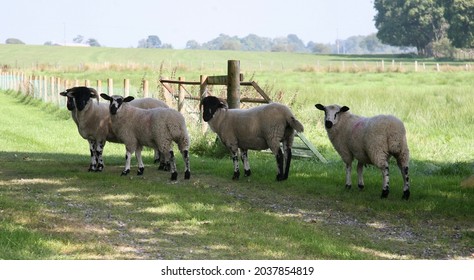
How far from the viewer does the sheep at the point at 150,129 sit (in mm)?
14531

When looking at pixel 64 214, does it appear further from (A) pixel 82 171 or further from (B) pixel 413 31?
(B) pixel 413 31

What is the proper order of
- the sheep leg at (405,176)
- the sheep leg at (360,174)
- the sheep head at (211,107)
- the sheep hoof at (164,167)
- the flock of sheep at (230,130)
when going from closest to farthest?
the sheep leg at (405,176), the flock of sheep at (230,130), the sheep leg at (360,174), the sheep head at (211,107), the sheep hoof at (164,167)

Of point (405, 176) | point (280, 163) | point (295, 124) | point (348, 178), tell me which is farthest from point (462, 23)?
point (405, 176)

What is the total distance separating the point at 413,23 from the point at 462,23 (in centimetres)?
1996

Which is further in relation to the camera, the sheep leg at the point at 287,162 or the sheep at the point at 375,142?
the sheep leg at the point at 287,162

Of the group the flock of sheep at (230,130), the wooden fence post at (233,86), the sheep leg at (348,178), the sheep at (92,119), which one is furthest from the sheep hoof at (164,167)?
the sheep leg at (348,178)

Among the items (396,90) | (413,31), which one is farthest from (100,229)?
(413,31)

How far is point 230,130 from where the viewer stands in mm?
15320

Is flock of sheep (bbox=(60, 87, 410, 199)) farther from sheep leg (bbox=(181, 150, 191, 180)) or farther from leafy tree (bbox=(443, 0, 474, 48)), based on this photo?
leafy tree (bbox=(443, 0, 474, 48))

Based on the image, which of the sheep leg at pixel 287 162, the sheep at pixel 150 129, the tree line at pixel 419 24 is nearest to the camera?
the sheep at pixel 150 129

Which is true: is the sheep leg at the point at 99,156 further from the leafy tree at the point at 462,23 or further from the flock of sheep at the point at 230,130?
the leafy tree at the point at 462,23

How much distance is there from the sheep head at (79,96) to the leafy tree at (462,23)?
93.0 m

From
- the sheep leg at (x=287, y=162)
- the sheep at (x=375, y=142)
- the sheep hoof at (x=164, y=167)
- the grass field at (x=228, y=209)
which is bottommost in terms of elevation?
the grass field at (x=228, y=209)
